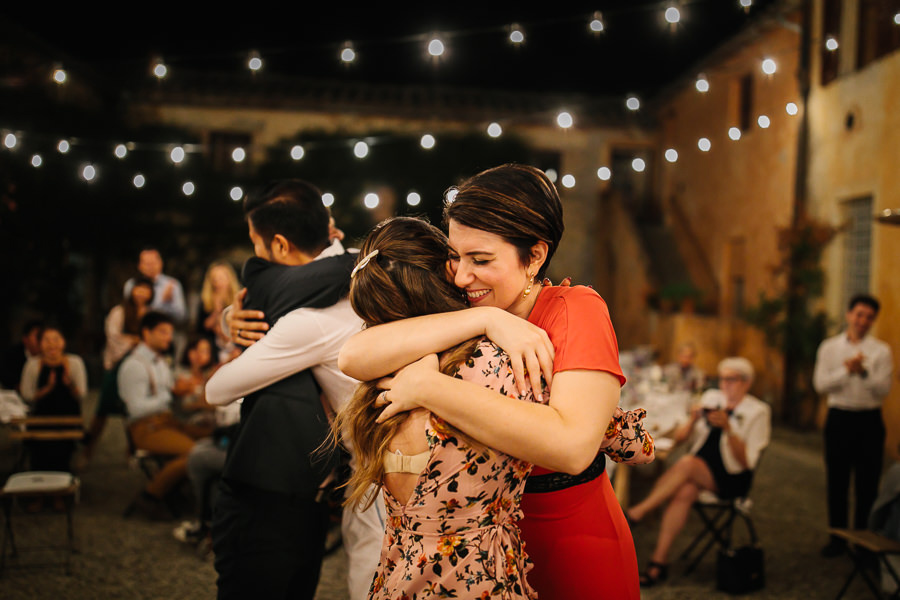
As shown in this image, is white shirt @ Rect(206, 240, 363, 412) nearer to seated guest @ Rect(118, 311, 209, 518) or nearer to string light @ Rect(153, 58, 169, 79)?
seated guest @ Rect(118, 311, 209, 518)

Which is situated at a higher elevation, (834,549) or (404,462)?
(404,462)

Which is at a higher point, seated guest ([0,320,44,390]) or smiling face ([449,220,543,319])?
smiling face ([449,220,543,319])

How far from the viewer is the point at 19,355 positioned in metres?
6.36

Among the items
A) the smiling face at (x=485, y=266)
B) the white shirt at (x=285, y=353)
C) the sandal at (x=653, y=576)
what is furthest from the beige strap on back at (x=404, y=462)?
the sandal at (x=653, y=576)

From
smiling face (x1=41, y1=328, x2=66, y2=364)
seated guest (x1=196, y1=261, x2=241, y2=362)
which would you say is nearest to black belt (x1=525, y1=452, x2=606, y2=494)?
seated guest (x1=196, y1=261, x2=241, y2=362)

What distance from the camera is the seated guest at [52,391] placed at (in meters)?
5.28

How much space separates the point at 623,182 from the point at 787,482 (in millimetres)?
13927

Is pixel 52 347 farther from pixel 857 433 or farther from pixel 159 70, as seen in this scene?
pixel 857 433

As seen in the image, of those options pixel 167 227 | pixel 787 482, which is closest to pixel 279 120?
pixel 167 227

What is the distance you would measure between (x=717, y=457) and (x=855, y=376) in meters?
1.17

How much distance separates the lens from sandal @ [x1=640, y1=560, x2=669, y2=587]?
416cm

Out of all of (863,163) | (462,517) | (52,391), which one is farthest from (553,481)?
(863,163)

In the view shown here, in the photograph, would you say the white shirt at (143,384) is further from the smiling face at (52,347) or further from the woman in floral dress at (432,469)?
the woman in floral dress at (432,469)

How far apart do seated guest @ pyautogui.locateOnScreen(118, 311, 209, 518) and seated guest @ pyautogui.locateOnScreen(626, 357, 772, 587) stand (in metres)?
3.24
